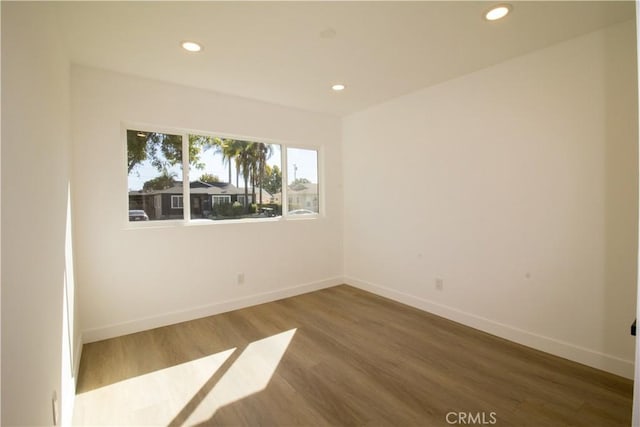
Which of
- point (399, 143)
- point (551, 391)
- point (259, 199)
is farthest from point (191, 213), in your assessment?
point (551, 391)

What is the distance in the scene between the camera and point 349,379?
220cm

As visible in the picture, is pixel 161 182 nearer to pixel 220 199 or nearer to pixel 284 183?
pixel 220 199

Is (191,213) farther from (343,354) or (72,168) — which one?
(343,354)

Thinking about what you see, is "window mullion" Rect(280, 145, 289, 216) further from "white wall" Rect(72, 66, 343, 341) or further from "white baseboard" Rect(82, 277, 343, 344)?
"white baseboard" Rect(82, 277, 343, 344)

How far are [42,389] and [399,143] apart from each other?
368 cm

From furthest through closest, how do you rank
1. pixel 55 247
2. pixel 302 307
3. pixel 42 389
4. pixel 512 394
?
pixel 302 307 < pixel 512 394 < pixel 55 247 < pixel 42 389

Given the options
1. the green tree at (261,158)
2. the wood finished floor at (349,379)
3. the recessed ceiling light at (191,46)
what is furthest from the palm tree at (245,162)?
the wood finished floor at (349,379)

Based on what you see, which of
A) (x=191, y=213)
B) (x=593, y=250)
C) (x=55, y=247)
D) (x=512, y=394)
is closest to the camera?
(x=55, y=247)

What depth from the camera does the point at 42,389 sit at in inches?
46.0

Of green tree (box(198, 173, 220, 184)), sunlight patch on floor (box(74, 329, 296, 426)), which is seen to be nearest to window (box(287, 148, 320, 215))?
green tree (box(198, 173, 220, 184))

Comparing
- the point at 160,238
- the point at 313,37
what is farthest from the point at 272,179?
the point at 313,37

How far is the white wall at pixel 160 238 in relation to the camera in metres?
2.73

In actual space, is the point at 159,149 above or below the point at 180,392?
above

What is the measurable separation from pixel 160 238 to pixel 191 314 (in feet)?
2.98
